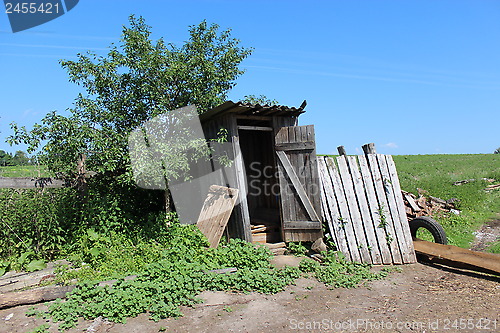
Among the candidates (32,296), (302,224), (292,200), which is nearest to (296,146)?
(292,200)

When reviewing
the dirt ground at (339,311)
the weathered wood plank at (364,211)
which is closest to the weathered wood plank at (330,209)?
the weathered wood plank at (364,211)

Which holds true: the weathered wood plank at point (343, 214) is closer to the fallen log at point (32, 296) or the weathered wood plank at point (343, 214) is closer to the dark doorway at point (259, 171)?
the dark doorway at point (259, 171)

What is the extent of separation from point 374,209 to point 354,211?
1.35 feet

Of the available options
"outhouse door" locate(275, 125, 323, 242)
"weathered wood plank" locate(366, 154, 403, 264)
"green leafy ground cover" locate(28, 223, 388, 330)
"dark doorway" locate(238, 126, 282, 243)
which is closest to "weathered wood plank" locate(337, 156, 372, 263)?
"green leafy ground cover" locate(28, 223, 388, 330)

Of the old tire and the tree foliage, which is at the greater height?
the tree foliage

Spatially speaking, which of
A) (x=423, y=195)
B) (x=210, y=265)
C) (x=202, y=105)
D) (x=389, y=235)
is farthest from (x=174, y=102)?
(x=423, y=195)

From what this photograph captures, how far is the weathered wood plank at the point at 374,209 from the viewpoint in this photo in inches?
268

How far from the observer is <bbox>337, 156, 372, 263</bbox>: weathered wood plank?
6.84m

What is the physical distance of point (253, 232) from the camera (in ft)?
26.2

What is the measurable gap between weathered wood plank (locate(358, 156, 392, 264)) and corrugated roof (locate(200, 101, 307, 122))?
179 centimetres

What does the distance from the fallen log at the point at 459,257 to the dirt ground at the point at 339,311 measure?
8.5 inches

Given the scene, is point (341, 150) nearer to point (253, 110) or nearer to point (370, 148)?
point (370, 148)

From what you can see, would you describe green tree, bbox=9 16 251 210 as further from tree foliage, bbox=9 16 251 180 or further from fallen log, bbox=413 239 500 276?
fallen log, bbox=413 239 500 276

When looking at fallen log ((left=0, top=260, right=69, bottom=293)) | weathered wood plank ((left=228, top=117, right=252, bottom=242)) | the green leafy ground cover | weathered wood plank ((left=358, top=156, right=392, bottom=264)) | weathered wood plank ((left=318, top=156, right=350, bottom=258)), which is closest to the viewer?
the green leafy ground cover
